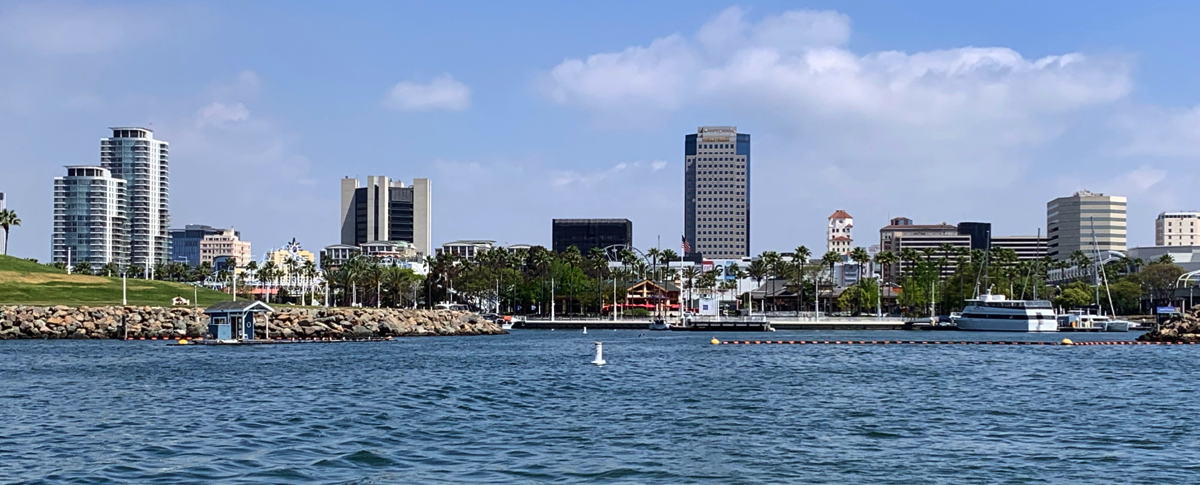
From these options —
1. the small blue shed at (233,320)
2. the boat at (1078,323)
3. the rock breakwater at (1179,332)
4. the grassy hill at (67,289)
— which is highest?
the grassy hill at (67,289)

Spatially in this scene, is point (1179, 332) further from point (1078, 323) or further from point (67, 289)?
point (67, 289)

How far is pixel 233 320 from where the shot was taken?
328 feet

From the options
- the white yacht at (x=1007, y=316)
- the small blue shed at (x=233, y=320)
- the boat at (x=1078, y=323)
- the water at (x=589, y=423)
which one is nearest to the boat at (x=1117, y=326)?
the boat at (x=1078, y=323)

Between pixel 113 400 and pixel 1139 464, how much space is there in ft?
114

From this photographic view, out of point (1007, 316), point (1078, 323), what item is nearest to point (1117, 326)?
point (1078, 323)

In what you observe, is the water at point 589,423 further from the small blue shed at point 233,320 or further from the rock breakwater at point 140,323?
the rock breakwater at point 140,323

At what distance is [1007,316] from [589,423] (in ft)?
471

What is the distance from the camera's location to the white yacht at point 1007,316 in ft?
563

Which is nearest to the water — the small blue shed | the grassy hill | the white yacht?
the small blue shed

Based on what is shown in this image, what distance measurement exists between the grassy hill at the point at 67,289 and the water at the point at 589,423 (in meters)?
67.3

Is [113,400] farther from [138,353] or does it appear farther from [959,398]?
[138,353]

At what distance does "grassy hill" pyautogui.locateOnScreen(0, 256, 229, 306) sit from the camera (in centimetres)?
13512

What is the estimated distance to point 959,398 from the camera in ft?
165

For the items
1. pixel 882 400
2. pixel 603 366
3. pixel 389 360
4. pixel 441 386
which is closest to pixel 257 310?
pixel 389 360
